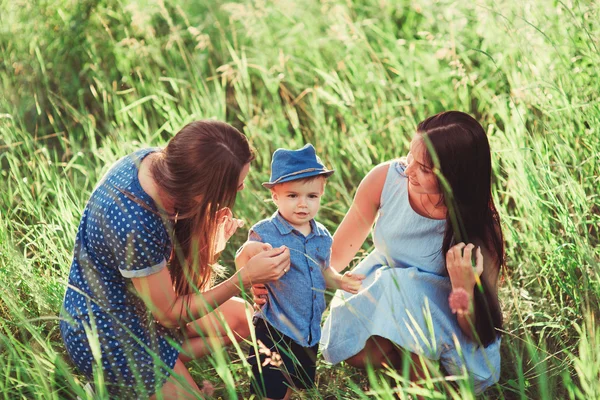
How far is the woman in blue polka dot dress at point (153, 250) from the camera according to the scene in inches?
86.3

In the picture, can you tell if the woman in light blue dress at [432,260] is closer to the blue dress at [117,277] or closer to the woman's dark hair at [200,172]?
the woman's dark hair at [200,172]

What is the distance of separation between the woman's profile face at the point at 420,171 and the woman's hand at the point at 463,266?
22cm

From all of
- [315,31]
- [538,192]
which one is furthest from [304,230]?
[315,31]

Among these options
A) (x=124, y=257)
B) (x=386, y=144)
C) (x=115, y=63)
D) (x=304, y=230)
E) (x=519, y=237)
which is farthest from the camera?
(x=115, y=63)

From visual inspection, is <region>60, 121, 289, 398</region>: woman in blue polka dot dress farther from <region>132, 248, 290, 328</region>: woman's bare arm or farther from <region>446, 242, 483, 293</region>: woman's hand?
<region>446, 242, 483, 293</region>: woman's hand

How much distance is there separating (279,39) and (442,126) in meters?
2.42

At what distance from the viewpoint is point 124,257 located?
2.22m

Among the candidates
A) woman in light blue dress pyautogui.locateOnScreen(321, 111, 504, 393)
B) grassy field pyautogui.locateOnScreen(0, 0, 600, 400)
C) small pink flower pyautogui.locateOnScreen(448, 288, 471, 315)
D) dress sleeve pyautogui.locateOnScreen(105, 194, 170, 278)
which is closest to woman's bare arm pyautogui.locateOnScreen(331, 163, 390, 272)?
woman in light blue dress pyautogui.locateOnScreen(321, 111, 504, 393)

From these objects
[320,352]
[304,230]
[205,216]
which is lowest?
[320,352]

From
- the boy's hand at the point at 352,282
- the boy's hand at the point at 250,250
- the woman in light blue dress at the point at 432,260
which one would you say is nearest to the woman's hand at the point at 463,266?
the woman in light blue dress at the point at 432,260

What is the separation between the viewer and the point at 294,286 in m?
2.38

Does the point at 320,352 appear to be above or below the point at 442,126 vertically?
below

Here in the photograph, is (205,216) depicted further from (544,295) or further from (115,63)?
(115,63)

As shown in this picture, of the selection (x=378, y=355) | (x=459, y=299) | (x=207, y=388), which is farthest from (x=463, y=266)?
(x=207, y=388)
